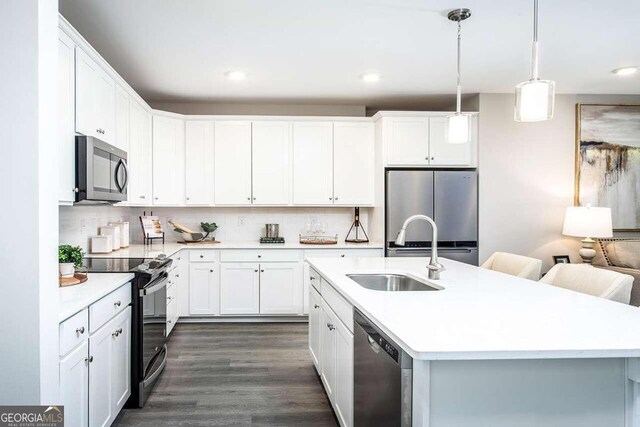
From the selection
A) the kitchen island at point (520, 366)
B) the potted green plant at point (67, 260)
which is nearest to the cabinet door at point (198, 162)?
the potted green plant at point (67, 260)

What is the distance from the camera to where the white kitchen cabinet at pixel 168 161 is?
4.30 meters

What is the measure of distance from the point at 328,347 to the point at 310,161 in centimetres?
261

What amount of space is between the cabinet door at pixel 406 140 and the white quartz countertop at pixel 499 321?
235 centimetres

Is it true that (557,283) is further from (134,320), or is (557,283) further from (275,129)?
(275,129)

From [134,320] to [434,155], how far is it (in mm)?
3337

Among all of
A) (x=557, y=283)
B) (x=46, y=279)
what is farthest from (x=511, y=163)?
(x=46, y=279)

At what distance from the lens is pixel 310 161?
4.62m

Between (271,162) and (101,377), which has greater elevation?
(271,162)

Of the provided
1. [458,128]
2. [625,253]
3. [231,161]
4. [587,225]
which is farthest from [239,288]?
[625,253]

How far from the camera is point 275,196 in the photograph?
4.61m

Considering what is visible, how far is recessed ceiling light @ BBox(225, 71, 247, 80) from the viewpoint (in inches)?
146

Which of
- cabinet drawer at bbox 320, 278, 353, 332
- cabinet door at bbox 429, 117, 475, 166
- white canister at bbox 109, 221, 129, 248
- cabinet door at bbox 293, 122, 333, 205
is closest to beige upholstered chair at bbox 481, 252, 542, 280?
cabinet drawer at bbox 320, 278, 353, 332

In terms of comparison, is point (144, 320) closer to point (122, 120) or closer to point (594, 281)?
point (122, 120)

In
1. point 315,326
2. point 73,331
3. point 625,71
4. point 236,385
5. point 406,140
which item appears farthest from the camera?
point 406,140
